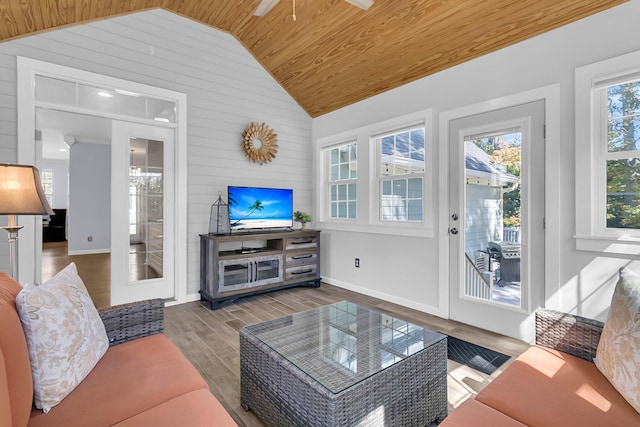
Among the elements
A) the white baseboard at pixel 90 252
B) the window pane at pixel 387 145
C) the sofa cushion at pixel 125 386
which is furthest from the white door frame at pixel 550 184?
the white baseboard at pixel 90 252

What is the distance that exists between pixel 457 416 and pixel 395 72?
10.9 ft

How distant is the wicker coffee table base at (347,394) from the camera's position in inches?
48.3

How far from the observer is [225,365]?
2.26 metres

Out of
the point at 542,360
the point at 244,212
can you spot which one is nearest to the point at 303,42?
the point at 244,212

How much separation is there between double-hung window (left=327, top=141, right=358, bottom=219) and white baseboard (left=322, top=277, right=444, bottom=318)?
94 cm

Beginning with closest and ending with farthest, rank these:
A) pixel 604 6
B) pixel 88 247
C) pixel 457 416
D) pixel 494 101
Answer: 1. pixel 457 416
2. pixel 604 6
3. pixel 494 101
4. pixel 88 247

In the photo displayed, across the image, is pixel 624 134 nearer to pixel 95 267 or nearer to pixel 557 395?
pixel 557 395

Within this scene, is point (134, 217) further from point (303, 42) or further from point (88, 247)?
point (88, 247)

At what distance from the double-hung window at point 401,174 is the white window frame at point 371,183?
2.6 inches

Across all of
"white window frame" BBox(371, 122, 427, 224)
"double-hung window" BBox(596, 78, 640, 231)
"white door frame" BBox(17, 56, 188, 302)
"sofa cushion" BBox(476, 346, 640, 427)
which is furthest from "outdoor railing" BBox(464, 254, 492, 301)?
"white door frame" BBox(17, 56, 188, 302)

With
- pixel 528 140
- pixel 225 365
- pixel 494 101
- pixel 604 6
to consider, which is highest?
pixel 604 6

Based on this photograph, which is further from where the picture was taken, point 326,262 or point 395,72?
point 326,262

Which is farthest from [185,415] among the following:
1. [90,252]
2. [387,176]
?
[90,252]

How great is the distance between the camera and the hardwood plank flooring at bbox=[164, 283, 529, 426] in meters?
1.98
